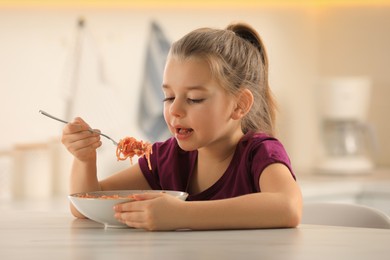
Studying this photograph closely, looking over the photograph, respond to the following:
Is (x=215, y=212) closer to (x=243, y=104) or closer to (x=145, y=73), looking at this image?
(x=243, y=104)

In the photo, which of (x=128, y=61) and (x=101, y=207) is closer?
(x=101, y=207)

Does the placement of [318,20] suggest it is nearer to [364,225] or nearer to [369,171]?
[369,171]

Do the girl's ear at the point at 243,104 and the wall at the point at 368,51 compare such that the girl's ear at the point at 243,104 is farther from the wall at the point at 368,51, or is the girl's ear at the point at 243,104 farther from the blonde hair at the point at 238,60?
the wall at the point at 368,51

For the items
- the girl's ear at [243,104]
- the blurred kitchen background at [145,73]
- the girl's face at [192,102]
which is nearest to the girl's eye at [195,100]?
the girl's face at [192,102]

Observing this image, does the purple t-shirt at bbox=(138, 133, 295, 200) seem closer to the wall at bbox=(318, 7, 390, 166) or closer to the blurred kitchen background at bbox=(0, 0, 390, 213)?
the blurred kitchen background at bbox=(0, 0, 390, 213)

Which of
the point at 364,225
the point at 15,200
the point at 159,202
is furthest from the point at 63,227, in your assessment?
the point at 15,200

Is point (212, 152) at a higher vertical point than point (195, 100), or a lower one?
lower

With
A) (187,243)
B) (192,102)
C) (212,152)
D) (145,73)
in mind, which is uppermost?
(145,73)

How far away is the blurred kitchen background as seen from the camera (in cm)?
319

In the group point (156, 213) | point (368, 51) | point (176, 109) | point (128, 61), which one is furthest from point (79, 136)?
point (368, 51)

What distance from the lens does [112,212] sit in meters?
1.43

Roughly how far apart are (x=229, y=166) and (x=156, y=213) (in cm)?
37

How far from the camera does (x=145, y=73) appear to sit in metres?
3.49

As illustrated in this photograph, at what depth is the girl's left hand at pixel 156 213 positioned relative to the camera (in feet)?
4.51
